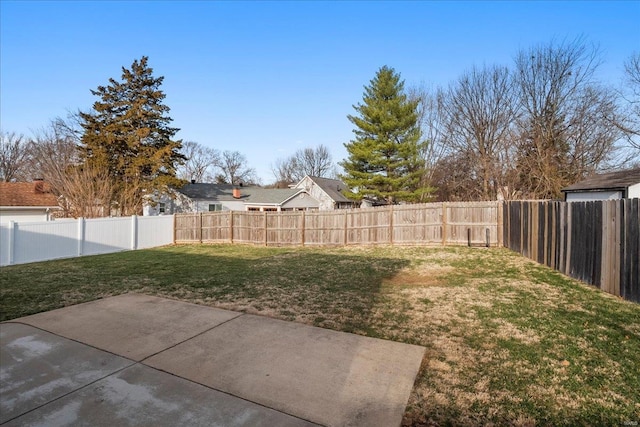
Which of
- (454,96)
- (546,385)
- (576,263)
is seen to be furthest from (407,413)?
(454,96)

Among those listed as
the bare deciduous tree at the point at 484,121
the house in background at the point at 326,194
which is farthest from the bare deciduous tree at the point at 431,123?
the house in background at the point at 326,194

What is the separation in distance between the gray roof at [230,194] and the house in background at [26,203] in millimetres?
8992

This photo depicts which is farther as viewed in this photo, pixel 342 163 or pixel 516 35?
pixel 342 163

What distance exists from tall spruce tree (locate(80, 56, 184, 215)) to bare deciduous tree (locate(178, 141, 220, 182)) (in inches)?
1403

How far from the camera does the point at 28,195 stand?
21.2 metres

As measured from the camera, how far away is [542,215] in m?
8.85

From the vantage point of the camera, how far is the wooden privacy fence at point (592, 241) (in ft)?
18.2

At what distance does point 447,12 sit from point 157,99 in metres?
18.4

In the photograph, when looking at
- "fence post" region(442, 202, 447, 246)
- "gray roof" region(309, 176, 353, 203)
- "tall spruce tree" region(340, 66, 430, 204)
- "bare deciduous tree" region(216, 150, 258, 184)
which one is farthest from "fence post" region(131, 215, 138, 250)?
"bare deciduous tree" region(216, 150, 258, 184)

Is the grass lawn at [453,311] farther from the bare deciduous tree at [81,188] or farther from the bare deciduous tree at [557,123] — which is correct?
the bare deciduous tree at [557,123]

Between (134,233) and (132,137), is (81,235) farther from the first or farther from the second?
(132,137)

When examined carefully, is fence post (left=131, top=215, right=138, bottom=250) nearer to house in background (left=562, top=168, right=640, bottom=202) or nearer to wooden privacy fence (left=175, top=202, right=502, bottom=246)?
wooden privacy fence (left=175, top=202, right=502, bottom=246)

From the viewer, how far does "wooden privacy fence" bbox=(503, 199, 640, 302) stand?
18.2ft

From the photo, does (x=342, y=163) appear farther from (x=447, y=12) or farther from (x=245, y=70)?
(x=447, y=12)
